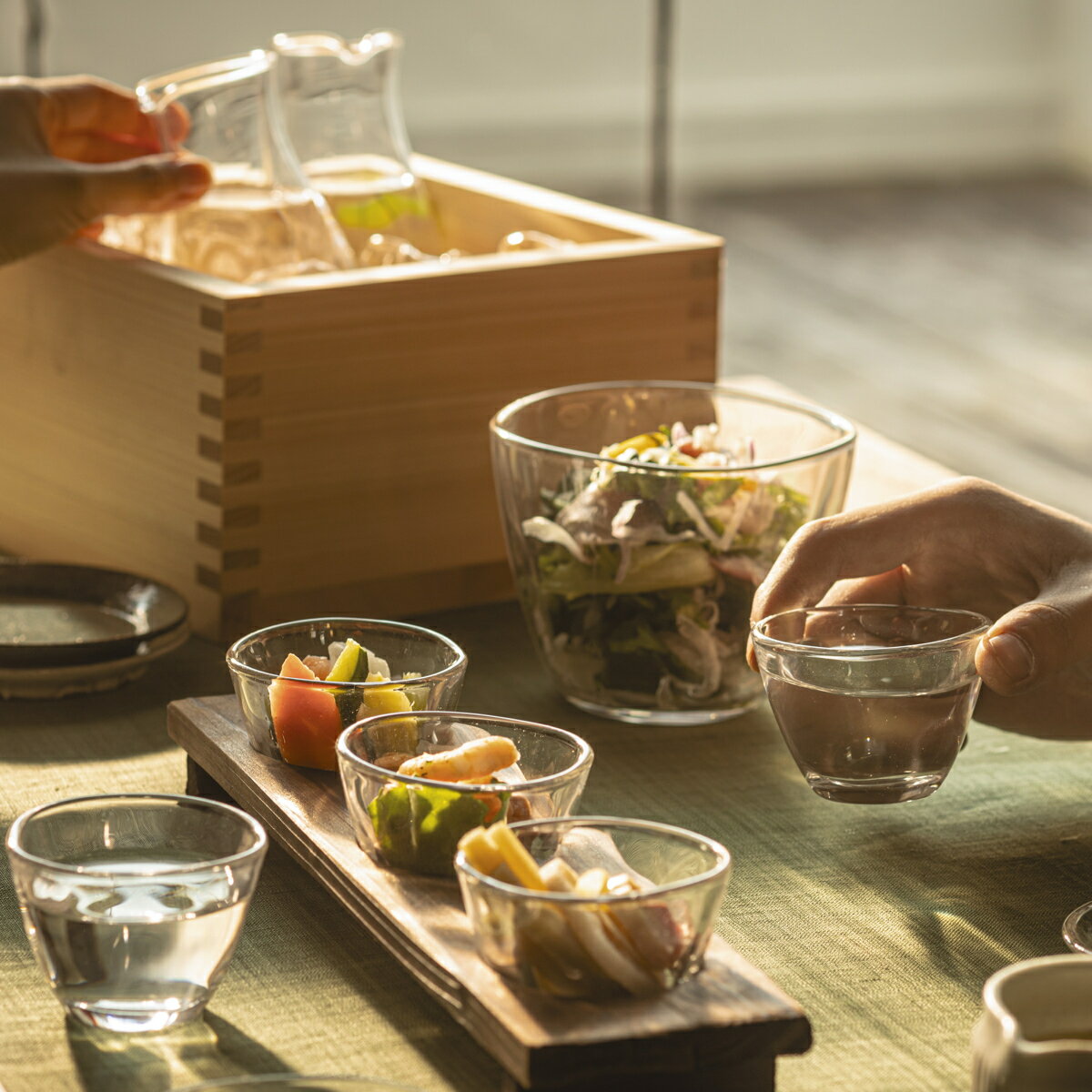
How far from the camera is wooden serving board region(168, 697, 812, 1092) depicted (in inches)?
21.8

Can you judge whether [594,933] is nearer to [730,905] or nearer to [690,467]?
[730,905]

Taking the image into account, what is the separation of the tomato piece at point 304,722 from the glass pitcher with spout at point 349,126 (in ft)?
2.17

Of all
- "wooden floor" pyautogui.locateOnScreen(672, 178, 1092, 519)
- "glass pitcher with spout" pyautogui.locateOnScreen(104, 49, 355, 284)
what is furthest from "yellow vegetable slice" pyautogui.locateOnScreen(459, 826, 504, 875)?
"wooden floor" pyautogui.locateOnScreen(672, 178, 1092, 519)

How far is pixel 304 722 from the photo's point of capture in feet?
2.53

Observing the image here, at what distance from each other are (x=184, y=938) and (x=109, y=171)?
0.73m

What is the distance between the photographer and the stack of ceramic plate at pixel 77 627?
3.33ft

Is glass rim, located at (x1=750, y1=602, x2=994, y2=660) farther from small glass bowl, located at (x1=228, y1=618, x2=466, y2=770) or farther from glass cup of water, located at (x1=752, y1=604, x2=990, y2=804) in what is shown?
Result: small glass bowl, located at (x1=228, y1=618, x2=466, y2=770)

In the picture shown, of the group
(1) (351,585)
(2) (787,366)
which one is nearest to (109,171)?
(1) (351,585)

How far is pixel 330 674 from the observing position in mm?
812

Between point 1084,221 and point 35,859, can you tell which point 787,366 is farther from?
point 35,859

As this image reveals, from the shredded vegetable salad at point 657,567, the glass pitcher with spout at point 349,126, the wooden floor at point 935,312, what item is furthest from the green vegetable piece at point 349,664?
the wooden floor at point 935,312

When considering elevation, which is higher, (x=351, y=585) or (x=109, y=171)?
(x=109, y=171)

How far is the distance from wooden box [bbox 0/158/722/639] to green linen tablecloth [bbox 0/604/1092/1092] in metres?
A: 0.11

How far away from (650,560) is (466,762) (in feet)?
1.04
